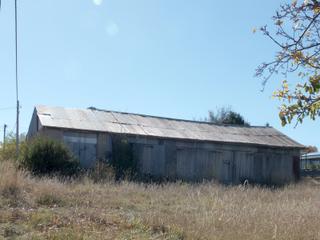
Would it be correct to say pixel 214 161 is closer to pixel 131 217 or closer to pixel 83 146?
pixel 83 146

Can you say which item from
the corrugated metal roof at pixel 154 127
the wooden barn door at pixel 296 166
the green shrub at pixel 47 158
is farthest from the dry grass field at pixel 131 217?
the wooden barn door at pixel 296 166

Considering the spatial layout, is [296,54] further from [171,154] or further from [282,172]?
[282,172]

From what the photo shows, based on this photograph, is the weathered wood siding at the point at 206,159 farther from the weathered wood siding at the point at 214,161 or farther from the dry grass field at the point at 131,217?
the dry grass field at the point at 131,217

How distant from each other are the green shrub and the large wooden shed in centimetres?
293

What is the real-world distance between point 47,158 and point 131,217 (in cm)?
1110

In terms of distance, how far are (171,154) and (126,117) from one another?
12.2ft

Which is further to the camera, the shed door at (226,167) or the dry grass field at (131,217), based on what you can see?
the shed door at (226,167)

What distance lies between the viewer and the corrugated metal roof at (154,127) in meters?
25.3

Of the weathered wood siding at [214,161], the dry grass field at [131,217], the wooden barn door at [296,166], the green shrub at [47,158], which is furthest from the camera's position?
the wooden barn door at [296,166]

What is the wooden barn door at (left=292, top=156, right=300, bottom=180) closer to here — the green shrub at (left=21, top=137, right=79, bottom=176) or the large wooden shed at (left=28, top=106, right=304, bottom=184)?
the large wooden shed at (left=28, top=106, right=304, bottom=184)

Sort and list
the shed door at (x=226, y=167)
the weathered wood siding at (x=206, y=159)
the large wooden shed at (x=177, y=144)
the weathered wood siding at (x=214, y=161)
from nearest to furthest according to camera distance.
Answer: the large wooden shed at (x=177, y=144), the weathered wood siding at (x=206, y=159), the weathered wood siding at (x=214, y=161), the shed door at (x=226, y=167)

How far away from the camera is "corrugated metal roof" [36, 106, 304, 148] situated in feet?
83.1

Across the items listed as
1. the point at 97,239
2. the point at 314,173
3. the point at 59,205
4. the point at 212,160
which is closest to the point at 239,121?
the point at 314,173

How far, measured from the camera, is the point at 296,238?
827cm
